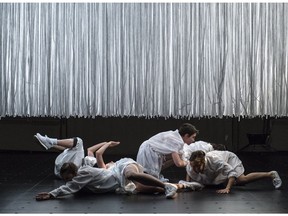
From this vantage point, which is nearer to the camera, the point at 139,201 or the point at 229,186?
the point at 139,201

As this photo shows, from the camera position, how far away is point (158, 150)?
4.91 m

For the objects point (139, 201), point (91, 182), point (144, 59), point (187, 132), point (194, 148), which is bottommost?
point (139, 201)

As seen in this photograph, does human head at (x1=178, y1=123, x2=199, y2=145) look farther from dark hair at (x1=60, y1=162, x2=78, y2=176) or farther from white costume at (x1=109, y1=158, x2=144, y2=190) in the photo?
dark hair at (x1=60, y1=162, x2=78, y2=176)

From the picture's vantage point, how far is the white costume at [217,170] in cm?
477

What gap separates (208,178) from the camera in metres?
4.87

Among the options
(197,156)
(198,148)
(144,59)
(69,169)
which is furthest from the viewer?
(144,59)

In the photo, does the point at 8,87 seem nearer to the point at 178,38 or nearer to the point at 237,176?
the point at 178,38

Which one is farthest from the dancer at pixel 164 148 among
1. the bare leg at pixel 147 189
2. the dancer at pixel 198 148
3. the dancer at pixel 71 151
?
the dancer at pixel 71 151

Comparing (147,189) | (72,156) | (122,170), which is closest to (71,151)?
(72,156)

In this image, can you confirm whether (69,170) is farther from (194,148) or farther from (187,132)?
(194,148)

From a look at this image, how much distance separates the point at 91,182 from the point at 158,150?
0.76 m

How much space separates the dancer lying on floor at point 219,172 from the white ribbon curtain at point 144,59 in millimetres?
2109

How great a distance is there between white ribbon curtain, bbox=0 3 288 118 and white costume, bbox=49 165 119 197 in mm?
2451

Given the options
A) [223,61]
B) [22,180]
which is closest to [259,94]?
[223,61]
